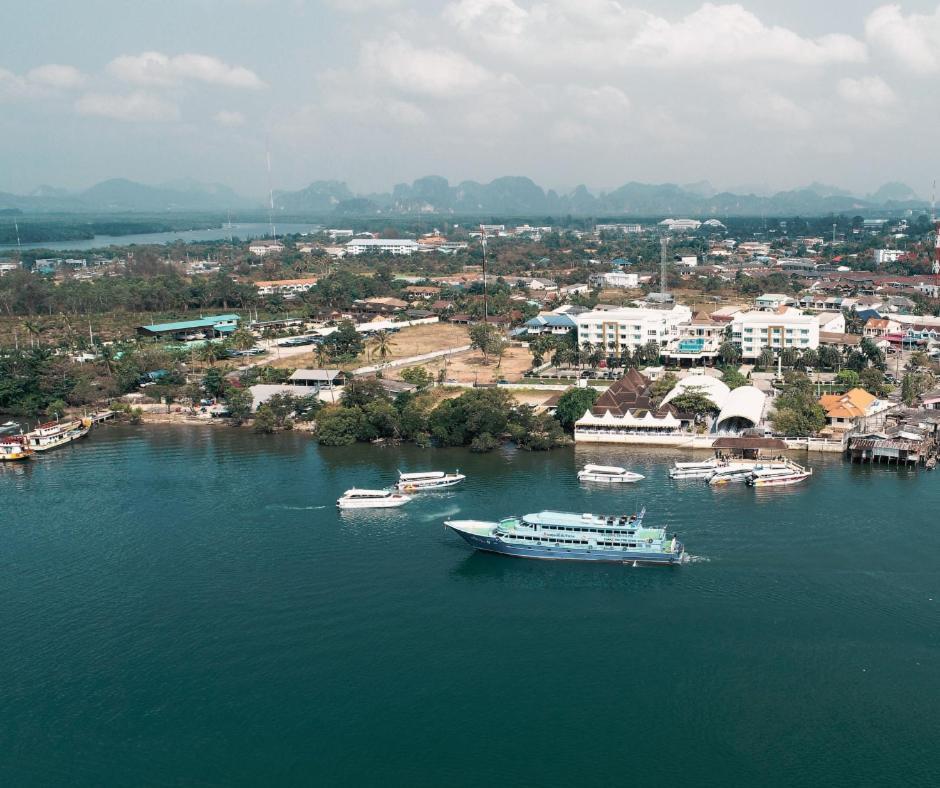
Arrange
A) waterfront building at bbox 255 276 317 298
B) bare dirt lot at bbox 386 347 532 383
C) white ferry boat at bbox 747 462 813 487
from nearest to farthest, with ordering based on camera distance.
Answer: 1. white ferry boat at bbox 747 462 813 487
2. bare dirt lot at bbox 386 347 532 383
3. waterfront building at bbox 255 276 317 298

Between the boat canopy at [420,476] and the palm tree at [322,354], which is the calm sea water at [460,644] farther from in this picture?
the palm tree at [322,354]

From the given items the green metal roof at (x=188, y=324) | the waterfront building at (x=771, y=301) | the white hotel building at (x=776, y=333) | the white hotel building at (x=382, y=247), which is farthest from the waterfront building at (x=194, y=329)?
the white hotel building at (x=382, y=247)

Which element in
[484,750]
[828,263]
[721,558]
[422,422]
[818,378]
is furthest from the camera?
[828,263]

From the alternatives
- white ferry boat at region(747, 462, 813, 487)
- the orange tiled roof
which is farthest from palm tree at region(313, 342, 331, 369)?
white ferry boat at region(747, 462, 813, 487)

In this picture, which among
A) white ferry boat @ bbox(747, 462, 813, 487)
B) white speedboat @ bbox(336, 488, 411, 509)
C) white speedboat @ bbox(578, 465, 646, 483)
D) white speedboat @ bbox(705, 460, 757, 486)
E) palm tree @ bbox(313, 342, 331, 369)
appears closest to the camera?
white speedboat @ bbox(336, 488, 411, 509)

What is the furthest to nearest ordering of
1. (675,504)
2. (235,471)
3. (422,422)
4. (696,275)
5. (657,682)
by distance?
(696,275)
(422,422)
(235,471)
(675,504)
(657,682)

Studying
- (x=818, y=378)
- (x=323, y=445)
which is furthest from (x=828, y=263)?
(x=323, y=445)

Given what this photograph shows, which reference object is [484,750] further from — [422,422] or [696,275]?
→ [696,275]

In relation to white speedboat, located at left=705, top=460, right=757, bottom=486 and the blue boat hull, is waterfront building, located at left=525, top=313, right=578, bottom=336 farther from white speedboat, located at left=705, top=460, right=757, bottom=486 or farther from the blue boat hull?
the blue boat hull
